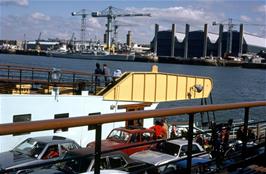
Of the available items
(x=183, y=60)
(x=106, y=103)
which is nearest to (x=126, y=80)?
(x=106, y=103)

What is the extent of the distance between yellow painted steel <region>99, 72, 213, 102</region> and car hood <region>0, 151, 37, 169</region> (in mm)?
7490

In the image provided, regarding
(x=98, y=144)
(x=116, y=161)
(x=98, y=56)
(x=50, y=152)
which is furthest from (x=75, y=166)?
(x=98, y=56)

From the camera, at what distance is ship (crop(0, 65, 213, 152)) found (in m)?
16.3

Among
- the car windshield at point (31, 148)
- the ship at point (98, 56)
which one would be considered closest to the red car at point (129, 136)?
the car windshield at point (31, 148)

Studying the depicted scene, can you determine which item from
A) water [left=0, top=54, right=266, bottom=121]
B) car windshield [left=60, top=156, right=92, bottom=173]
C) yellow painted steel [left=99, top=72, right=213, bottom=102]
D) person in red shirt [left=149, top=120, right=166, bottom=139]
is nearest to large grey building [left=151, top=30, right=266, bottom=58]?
water [left=0, top=54, right=266, bottom=121]

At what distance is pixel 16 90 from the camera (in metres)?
18.5

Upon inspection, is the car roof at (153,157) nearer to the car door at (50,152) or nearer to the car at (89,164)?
the car at (89,164)

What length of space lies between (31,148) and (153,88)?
9831mm

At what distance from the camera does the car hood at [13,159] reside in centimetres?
1104

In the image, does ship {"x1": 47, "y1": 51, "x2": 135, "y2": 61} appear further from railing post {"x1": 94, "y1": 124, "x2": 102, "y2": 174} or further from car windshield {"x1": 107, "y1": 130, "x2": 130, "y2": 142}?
railing post {"x1": 94, "y1": 124, "x2": 102, "y2": 174}

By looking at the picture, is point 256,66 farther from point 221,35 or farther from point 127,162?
point 127,162

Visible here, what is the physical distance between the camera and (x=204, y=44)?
18712 cm

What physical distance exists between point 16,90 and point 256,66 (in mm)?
Result: 171786

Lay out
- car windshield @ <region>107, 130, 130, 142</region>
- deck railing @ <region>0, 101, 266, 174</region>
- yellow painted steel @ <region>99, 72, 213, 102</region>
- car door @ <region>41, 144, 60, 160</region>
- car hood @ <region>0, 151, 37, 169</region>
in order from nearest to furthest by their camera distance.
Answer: deck railing @ <region>0, 101, 266, 174</region>
car hood @ <region>0, 151, 37, 169</region>
car door @ <region>41, 144, 60, 160</region>
car windshield @ <region>107, 130, 130, 142</region>
yellow painted steel @ <region>99, 72, 213, 102</region>
